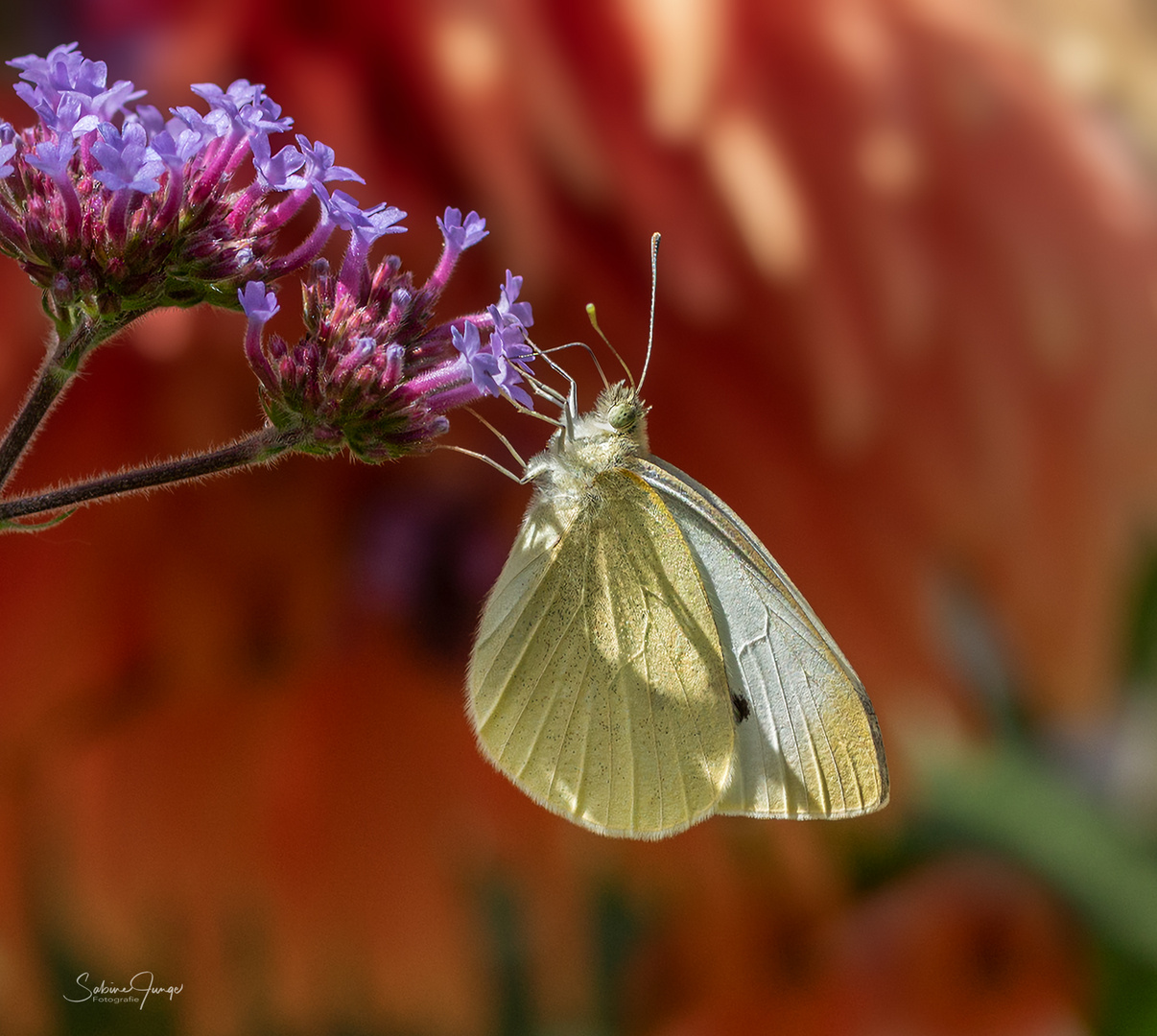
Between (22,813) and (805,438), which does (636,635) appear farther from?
(22,813)

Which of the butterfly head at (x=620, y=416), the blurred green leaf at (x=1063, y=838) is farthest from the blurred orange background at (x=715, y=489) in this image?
the butterfly head at (x=620, y=416)

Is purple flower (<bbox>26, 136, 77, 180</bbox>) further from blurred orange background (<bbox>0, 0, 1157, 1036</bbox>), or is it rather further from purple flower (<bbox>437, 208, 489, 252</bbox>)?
blurred orange background (<bbox>0, 0, 1157, 1036</bbox>)

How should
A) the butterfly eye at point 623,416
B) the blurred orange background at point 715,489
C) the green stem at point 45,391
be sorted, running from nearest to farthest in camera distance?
the green stem at point 45,391 → the butterfly eye at point 623,416 → the blurred orange background at point 715,489

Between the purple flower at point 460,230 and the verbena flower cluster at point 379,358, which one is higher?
the purple flower at point 460,230

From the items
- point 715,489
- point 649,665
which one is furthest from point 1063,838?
point 649,665
